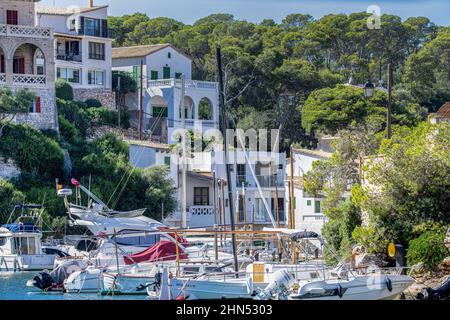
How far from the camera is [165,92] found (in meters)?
54.0

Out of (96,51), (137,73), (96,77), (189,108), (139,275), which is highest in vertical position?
(96,51)

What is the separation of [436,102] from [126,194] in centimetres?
2317

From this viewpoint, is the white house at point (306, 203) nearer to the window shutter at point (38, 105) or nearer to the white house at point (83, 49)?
the window shutter at point (38, 105)

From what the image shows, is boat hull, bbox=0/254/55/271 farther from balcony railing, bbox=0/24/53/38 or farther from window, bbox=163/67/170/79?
window, bbox=163/67/170/79

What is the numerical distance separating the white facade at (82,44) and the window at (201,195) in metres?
8.57

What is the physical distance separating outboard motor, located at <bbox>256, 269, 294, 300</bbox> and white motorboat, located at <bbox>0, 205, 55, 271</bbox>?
48.8 feet

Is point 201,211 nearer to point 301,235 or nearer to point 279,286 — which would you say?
point 301,235

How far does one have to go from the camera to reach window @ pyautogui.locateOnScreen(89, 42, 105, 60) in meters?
53.1

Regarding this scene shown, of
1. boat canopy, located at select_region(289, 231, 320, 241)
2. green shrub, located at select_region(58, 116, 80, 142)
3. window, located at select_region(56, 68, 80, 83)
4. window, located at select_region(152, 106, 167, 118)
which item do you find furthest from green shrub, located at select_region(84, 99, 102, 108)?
boat canopy, located at select_region(289, 231, 320, 241)

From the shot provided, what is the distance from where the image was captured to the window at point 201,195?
156 ft

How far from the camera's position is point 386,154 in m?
25.3

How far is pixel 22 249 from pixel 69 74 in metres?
19.1

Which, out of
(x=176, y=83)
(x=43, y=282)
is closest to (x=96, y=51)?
(x=176, y=83)

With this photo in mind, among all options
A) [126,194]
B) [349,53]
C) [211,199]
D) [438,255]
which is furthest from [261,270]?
[349,53]
